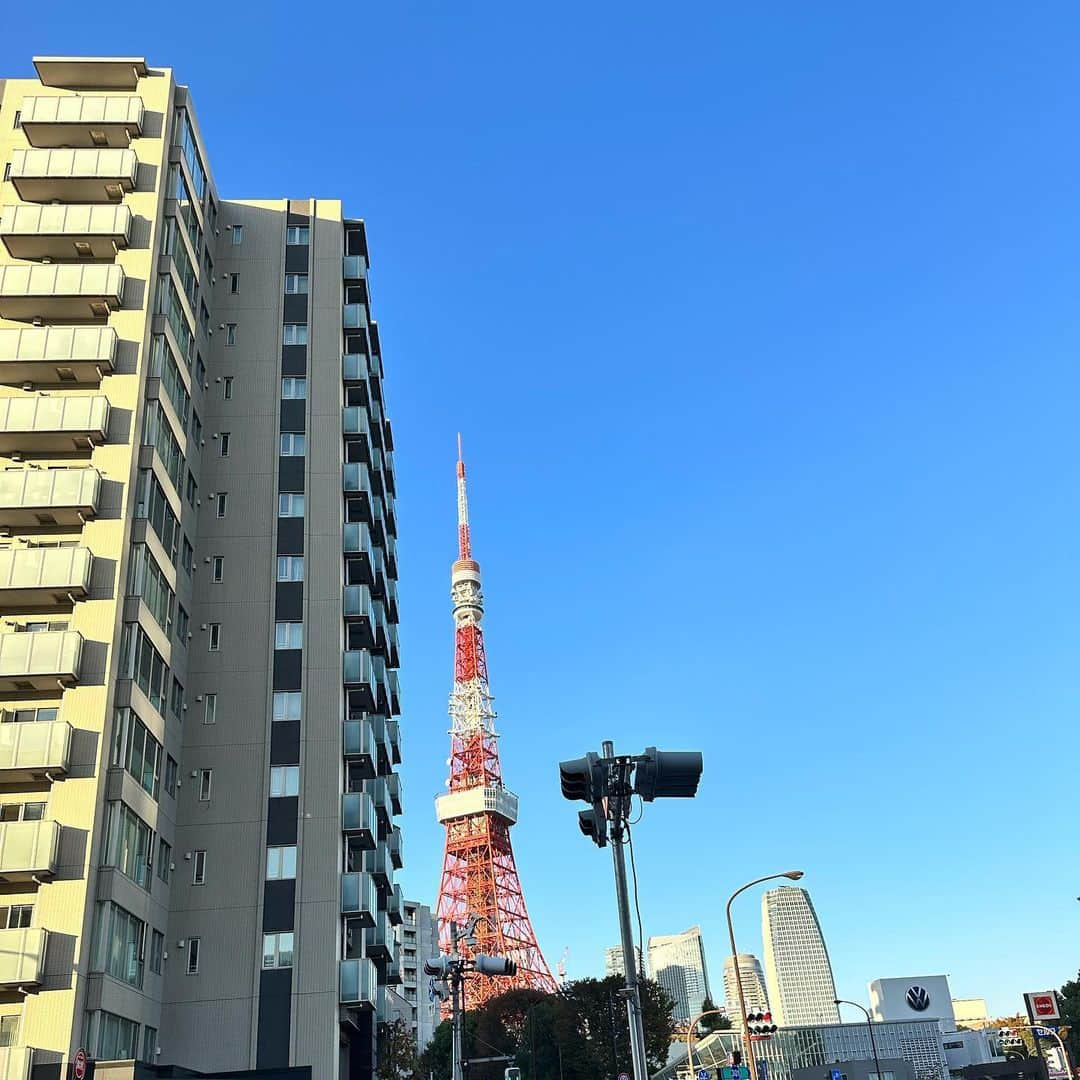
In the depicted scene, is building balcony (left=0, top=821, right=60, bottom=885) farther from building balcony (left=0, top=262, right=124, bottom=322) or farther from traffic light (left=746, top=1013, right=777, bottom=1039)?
traffic light (left=746, top=1013, right=777, bottom=1039)

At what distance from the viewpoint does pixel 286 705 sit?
39125 mm

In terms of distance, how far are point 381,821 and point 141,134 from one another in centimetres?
2810

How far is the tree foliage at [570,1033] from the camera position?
2510 inches

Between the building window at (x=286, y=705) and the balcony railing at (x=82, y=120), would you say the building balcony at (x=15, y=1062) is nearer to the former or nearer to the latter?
the building window at (x=286, y=705)

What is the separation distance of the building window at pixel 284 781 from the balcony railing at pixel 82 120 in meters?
23.0

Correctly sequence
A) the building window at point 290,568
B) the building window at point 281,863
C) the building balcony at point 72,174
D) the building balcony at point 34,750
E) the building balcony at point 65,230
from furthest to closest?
the building window at point 290,568, the building balcony at point 72,174, the building balcony at point 65,230, the building window at point 281,863, the building balcony at point 34,750

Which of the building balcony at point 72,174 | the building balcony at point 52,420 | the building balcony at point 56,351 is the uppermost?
the building balcony at point 72,174

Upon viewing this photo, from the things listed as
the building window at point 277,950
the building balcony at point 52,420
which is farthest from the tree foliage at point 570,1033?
the building balcony at point 52,420

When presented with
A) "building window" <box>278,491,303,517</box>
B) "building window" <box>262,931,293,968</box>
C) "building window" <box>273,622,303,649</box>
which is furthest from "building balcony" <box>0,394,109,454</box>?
"building window" <box>262,931,293,968</box>

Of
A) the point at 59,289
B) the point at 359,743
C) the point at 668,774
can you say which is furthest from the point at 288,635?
the point at 668,774

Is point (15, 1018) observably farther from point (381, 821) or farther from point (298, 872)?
point (381, 821)

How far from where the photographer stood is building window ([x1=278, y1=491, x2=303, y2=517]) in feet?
139

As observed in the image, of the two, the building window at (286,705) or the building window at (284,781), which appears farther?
the building window at (286,705)

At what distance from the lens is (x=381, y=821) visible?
45.7 metres
